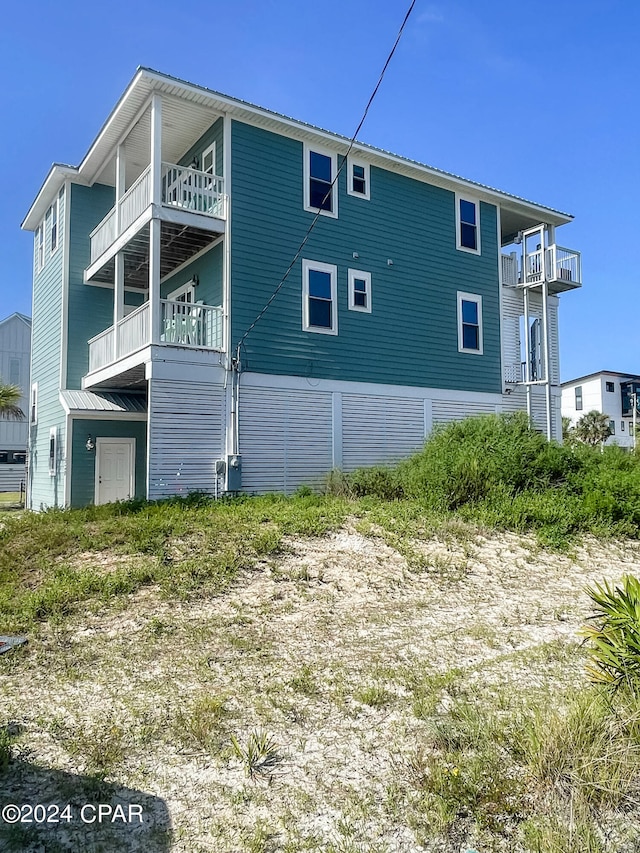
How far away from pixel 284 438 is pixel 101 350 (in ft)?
17.7

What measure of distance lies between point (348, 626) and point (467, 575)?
2408mm

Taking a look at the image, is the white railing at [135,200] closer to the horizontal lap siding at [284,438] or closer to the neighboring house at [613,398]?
the horizontal lap siding at [284,438]

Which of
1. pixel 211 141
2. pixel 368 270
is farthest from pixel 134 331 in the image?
pixel 368 270

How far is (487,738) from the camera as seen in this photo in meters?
3.82

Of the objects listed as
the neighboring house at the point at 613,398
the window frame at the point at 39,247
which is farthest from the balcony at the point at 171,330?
the neighboring house at the point at 613,398

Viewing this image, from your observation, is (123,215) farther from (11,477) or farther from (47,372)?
(11,477)

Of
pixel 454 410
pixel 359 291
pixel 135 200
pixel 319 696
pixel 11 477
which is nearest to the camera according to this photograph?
pixel 319 696

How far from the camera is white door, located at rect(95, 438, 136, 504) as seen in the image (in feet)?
→ 54.0

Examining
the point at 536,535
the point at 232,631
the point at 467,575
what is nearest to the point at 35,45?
the point at 232,631

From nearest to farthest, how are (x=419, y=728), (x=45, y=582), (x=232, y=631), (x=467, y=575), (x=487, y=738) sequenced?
(x=487, y=738) < (x=419, y=728) < (x=232, y=631) < (x=45, y=582) < (x=467, y=575)

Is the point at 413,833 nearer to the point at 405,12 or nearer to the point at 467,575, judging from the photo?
the point at 467,575

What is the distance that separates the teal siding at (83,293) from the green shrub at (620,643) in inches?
618

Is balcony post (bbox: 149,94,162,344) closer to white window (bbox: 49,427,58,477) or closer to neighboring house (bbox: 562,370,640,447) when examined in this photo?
white window (bbox: 49,427,58,477)

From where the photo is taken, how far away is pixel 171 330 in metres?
13.6
